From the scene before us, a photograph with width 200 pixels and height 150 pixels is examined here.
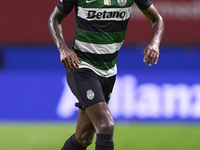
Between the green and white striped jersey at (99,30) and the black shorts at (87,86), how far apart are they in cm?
6

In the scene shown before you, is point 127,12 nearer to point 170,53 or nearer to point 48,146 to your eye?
point 48,146

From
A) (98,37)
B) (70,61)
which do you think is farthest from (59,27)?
(70,61)

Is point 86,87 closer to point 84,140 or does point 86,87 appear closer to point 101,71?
point 101,71

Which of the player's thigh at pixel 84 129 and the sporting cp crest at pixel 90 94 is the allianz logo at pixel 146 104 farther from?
the sporting cp crest at pixel 90 94

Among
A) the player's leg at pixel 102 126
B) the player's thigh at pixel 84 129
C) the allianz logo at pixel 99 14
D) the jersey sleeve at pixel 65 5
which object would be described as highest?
the jersey sleeve at pixel 65 5

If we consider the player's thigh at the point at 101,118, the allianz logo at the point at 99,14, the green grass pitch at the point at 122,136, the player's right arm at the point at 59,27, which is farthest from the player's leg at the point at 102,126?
the green grass pitch at the point at 122,136

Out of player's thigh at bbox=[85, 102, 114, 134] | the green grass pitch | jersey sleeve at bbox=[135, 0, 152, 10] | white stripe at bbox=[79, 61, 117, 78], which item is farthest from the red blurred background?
player's thigh at bbox=[85, 102, 114, 134]

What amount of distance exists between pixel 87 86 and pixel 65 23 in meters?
5.72

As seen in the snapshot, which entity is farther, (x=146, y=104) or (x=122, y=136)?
(x=146, y=104)

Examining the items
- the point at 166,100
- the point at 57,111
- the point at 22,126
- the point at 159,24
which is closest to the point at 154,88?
the point at 166,100

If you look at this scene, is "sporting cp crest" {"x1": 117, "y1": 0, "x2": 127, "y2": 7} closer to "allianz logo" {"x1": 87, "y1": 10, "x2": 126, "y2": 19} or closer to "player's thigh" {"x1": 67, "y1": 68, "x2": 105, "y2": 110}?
"allianz logo" {"x1": 87, "y1": 10, "x2": 126, "y2": 19}

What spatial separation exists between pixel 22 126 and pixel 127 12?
3.80m

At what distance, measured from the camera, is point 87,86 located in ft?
15.8

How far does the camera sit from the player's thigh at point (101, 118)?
4.55m
